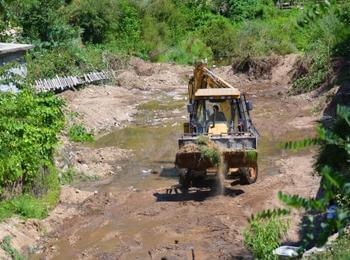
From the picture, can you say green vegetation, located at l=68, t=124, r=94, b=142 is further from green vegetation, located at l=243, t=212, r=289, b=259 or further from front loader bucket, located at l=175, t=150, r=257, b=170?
green vegetation, located at l=243, t=212, r=289, b=259

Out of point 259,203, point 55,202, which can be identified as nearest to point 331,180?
point 259,203

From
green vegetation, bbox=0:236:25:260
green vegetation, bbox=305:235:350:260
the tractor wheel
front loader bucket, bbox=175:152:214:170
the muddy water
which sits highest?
green vegetation, bbox=305:235:350:260

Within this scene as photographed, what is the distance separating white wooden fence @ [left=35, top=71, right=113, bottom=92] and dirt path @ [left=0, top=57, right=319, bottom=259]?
1.33 metres

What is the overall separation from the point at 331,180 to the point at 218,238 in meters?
10.7

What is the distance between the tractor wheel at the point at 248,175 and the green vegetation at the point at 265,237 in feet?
13.1

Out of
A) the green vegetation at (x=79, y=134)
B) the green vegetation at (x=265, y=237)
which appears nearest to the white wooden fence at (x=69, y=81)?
the green vegetation at (x=79, y=134)

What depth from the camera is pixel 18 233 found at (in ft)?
41.9

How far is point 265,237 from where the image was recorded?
10.6m

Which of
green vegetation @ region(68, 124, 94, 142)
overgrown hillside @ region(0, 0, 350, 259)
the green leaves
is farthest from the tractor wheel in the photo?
green vegetation @ region(68, 124, 94, 142)

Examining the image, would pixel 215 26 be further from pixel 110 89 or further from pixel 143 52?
pixel 110 89

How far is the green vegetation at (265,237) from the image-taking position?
1015 centimetres

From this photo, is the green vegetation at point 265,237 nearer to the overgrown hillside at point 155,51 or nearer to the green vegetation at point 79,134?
the overgrown hillside at point 155,51

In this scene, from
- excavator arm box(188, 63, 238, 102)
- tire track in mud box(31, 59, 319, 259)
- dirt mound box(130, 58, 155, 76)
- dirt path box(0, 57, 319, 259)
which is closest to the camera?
tire track in mud box(31, 59, 319, 259)

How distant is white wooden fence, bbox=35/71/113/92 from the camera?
2861 cm
